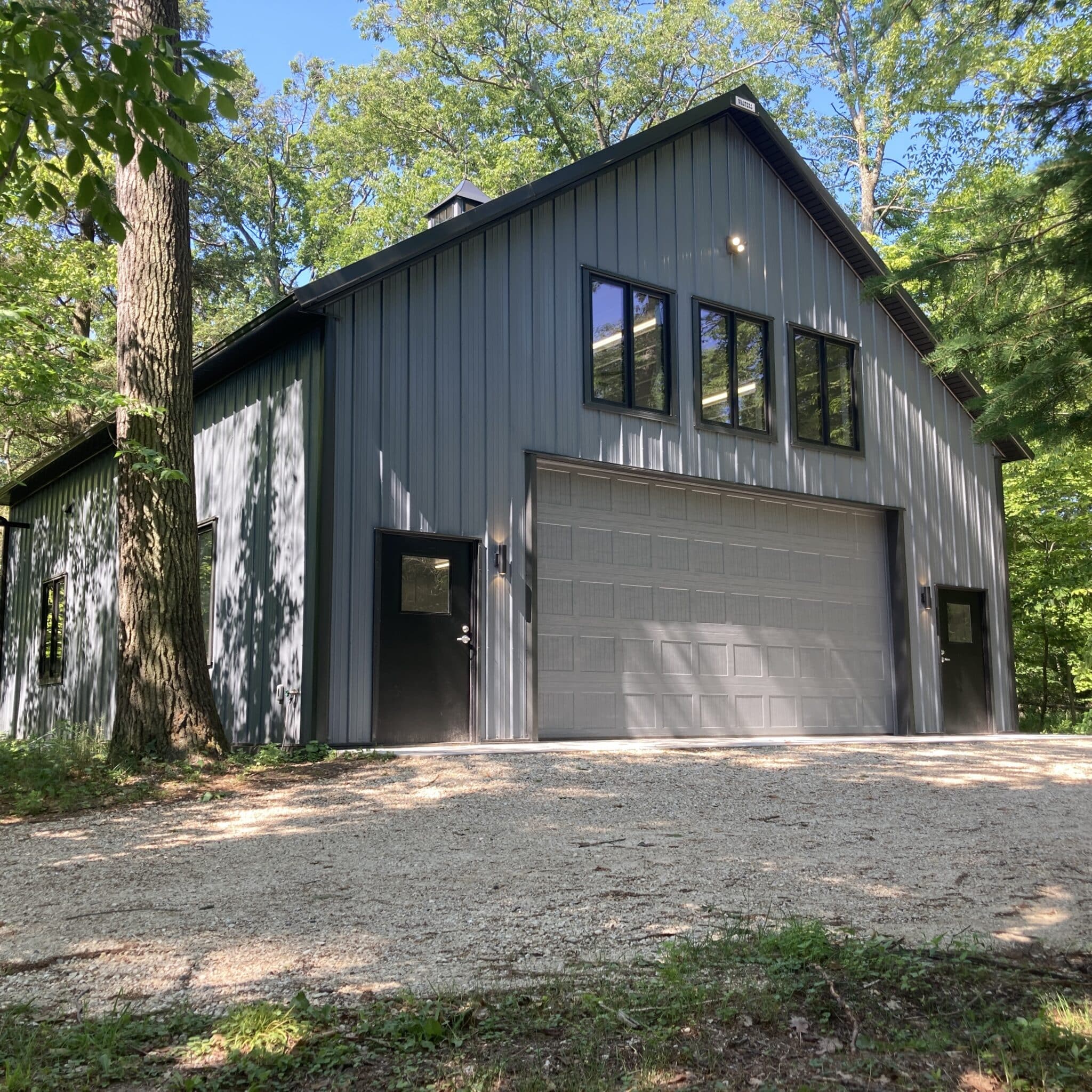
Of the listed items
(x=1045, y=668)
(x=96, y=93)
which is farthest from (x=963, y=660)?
(x=96, y=93)

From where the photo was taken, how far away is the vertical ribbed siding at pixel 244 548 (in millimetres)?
9711

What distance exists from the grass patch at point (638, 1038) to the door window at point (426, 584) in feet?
21.0

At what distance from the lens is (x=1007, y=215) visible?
554 centimetres

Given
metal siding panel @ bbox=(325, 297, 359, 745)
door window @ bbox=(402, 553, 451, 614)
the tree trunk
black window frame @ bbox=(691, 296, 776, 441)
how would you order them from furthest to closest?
the tree trunk, black window frame @ bbox=(691, 296, 776, 441), door window @ bbox=(402, 553, 451, 614), metal siding panel @ bbox=(325, 297, 359, 745)

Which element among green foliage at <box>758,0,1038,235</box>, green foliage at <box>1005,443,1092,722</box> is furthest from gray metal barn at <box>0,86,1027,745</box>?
green foliage at <box>758,0,1038,235</box>

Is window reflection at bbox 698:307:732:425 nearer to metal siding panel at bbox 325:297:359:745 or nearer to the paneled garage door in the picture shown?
the paneled garage door

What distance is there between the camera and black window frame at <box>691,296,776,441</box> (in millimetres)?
12148

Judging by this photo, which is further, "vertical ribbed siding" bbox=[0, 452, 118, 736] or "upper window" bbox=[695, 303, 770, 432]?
"vertical ribbed siding" bbox=[0, 452, 118, 736]

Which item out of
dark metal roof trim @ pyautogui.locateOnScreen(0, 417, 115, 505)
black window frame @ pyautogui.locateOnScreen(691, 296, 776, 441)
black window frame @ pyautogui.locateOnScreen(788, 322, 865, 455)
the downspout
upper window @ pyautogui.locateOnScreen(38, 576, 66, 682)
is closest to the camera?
black window frame @ pyautogui.locateOnScreen(691, 296, 776, 441)

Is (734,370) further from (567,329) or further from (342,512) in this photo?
(342,512)

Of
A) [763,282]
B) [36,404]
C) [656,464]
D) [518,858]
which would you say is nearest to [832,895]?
[518,858]

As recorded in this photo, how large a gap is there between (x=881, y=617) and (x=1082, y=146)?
9479mm

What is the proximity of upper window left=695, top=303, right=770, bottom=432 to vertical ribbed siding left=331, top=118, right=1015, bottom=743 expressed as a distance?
0.18 meters

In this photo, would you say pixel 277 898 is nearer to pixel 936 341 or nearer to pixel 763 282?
pixel 763 282
